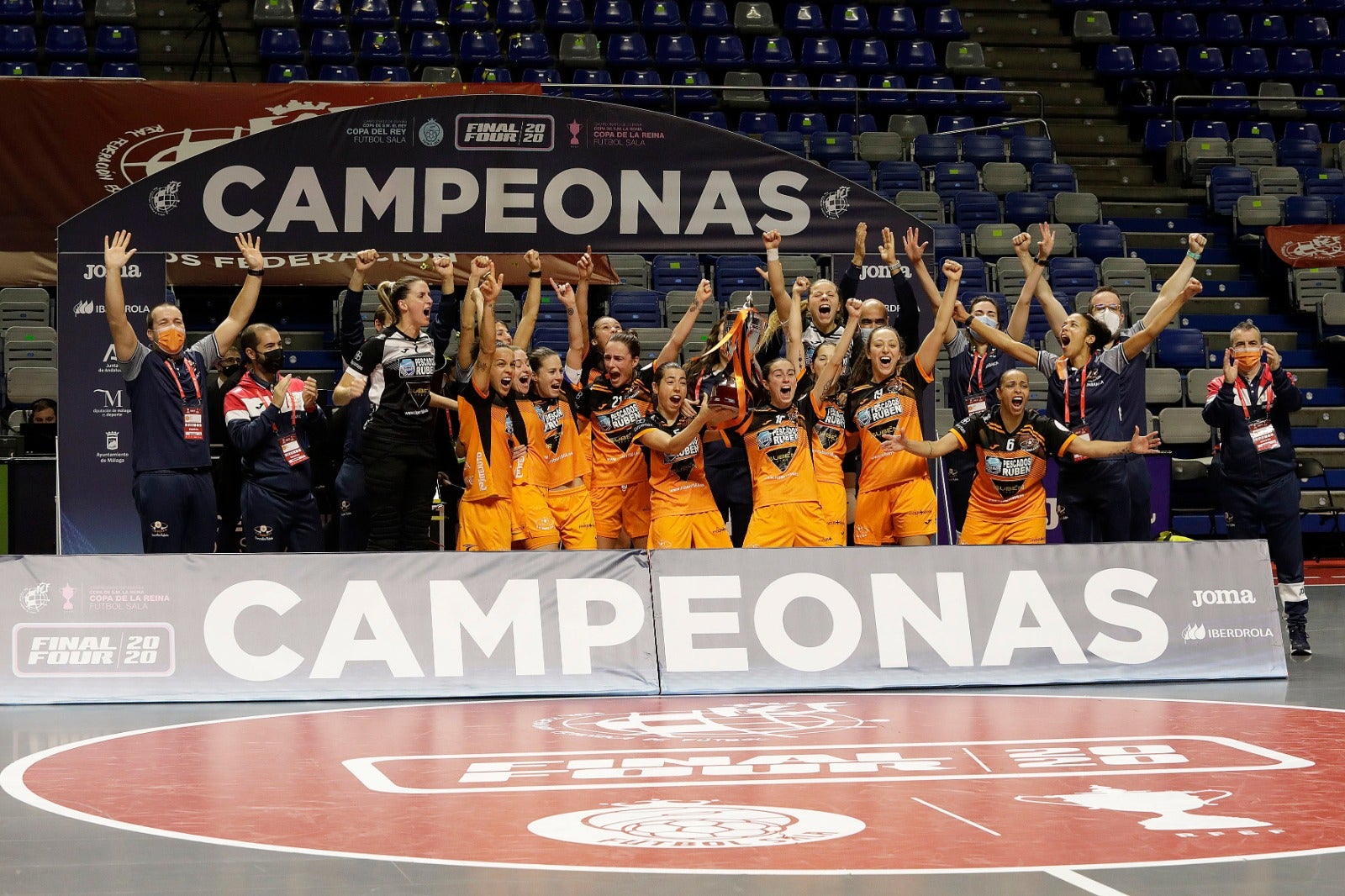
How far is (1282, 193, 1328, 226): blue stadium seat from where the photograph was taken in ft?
66.2

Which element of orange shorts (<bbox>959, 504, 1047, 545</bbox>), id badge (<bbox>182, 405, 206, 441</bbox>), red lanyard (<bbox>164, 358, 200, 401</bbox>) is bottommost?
orange shorts (<bbox>959, 504, 1047, 545</bbox>)

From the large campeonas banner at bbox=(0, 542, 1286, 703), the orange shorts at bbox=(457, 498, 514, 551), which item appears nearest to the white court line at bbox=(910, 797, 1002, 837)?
the large campeonas banner at bbox=(0, 542, 1286, 703)

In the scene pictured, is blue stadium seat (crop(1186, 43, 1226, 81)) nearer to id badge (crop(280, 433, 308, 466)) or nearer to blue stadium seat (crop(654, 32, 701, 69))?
blue stadium seat (crop(654, 32, 701, 69))

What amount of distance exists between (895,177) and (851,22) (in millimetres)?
4410

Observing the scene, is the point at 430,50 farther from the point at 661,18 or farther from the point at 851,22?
the point at 851,22

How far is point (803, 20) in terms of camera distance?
22375 mm

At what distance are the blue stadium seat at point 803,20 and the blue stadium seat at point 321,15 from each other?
21.0 feet

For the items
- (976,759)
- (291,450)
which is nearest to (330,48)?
(291,450)

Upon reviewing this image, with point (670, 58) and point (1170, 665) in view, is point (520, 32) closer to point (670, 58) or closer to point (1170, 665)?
point (670, 58)

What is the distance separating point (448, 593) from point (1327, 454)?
1294 cm

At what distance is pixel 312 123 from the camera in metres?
11.5

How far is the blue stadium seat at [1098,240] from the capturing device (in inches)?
763

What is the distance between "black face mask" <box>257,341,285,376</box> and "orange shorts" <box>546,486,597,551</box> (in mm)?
2072

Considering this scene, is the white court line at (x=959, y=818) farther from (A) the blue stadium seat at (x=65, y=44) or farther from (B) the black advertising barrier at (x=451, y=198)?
(A) the blue stadium seat at (x=65, y=44)
